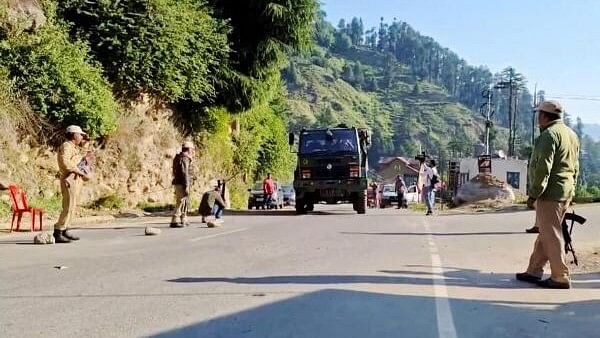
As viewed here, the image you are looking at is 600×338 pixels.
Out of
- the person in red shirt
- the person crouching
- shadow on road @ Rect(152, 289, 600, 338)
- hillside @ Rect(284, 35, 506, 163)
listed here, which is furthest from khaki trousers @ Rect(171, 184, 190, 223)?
hillside @ Rect(284, 35, 506, 163)

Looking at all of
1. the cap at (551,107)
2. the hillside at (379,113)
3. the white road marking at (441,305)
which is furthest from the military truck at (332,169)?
the hillside at (379,113)

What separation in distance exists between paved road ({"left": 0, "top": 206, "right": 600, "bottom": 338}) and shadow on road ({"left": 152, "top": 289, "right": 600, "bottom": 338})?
0.01m

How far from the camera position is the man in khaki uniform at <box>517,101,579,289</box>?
25.1 ft

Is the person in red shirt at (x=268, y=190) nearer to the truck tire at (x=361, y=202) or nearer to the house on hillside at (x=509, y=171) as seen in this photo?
the truck tire at (x=361, y=202)

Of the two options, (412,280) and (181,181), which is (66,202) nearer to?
(181,181)

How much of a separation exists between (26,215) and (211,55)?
10.9 metres

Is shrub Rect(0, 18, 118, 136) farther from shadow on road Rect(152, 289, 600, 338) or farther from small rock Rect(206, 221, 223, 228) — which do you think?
shadow on road Rect(152, 289, 600, 338)

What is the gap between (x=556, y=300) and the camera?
23.4ft

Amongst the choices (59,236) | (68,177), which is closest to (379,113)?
(68,177)

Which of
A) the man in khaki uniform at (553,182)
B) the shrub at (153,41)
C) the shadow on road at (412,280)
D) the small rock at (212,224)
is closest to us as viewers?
the man in khaki uniform at (553,182)

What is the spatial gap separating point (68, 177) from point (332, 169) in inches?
494

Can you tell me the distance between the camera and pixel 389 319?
6.11 metres

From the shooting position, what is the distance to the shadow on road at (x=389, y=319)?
5625 millimetres

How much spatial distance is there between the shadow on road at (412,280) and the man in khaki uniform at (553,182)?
44cm
